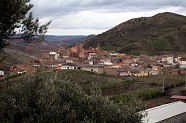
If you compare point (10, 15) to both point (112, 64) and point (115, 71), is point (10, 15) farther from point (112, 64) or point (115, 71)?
point (112, 64)

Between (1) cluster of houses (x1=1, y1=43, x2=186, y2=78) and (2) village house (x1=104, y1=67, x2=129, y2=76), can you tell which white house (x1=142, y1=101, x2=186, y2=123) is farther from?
(2) village house (x1=104, y1=67, x2=129, y2=76)

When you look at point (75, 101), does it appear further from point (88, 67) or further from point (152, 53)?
point (152, 53)

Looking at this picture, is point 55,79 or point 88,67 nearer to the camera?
point 55,79

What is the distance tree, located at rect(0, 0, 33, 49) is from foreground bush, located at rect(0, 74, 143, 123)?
5.62ft

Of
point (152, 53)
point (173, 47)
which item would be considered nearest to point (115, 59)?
point (152, 53)

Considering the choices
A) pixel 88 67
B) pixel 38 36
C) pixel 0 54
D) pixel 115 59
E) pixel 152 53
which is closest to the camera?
pixel 0 54

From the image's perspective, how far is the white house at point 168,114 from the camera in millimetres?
27141

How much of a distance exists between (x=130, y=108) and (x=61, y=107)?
106 inches

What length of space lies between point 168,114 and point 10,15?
71.4 ft

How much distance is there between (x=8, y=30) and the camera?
Result: 36.7ft

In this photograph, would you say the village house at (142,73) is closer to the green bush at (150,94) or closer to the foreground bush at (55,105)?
the green bush at (150,94)

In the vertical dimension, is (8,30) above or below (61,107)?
above

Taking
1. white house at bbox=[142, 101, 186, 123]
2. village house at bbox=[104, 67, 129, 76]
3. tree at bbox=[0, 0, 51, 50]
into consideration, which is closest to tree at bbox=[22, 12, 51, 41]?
tree at bbox=[0, 0, 51, 50]

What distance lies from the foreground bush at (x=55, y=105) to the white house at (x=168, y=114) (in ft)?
45.1
